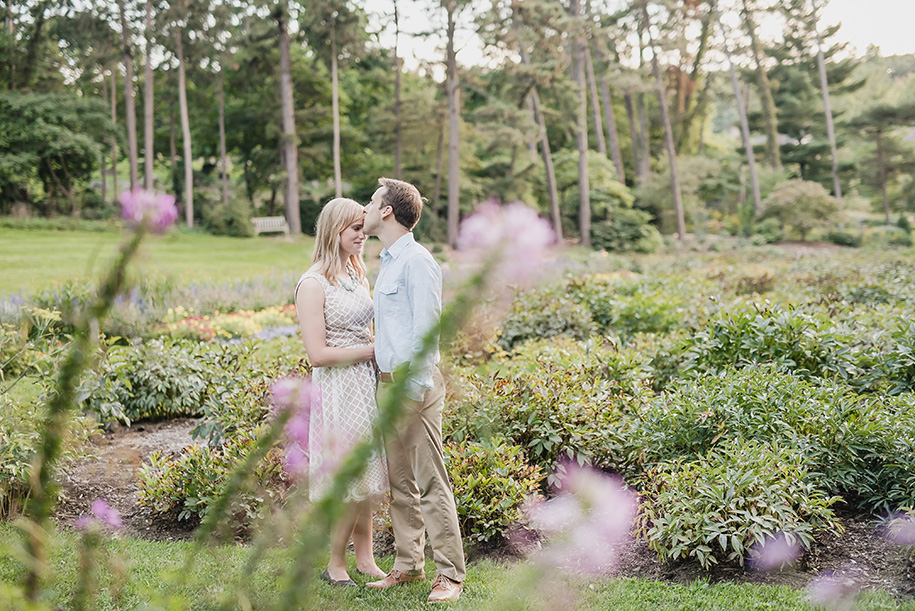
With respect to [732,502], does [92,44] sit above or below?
above

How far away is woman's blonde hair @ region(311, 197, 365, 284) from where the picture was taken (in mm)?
3006

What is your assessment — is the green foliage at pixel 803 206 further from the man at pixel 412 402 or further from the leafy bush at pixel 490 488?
the man at pixel 412 402

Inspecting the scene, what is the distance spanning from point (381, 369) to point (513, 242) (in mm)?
2398

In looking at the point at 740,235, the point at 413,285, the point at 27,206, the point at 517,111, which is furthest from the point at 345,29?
the point at 413,285

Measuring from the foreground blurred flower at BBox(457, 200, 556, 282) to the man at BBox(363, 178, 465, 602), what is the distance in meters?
2.09

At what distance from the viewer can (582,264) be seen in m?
15.6

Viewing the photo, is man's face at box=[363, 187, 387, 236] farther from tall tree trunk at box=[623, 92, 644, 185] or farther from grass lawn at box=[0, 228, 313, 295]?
tall tree trunk at box=[623, 92, 644, 185]

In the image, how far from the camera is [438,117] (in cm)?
2402

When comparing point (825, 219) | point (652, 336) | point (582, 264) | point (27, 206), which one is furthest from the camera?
point (825, 219)

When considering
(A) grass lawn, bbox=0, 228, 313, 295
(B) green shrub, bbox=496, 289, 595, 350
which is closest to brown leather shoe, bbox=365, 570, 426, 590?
(A) grass lawn, bbox=0, 228, 313, 295

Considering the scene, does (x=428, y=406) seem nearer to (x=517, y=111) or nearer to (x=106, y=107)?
(x=517, y=111)

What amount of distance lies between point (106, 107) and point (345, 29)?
7.60 m

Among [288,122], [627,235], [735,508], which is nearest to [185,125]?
[288,122]

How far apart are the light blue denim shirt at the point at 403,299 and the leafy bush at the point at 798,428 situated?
1726 mm
